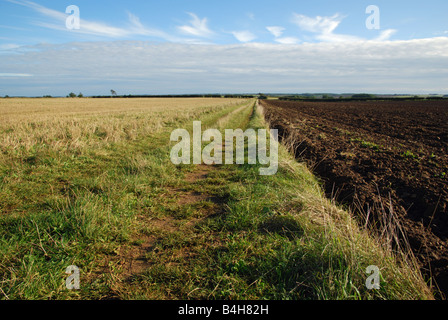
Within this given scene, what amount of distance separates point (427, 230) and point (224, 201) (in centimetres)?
338

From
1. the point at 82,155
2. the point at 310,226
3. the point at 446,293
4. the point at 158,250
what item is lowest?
the point at 446,293

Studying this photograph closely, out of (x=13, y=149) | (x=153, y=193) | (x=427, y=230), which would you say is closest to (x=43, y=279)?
(x=153, y=193)

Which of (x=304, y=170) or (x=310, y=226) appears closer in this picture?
(x=310, y=226)

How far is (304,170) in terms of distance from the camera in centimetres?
660

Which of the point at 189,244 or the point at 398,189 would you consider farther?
the point at 398,189

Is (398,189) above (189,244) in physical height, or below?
above

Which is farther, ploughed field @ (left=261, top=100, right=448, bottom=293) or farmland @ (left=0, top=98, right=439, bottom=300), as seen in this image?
ploughed field @ (left=261, top=100, right=448, bottom=293)

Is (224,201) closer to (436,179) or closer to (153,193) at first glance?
(153,193)

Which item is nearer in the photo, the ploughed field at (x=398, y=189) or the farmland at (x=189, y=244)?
the farmland at (x=189, y=244)

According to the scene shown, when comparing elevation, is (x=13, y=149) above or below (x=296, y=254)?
above

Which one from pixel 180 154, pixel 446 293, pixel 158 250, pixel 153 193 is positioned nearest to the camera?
pixel 446 293
